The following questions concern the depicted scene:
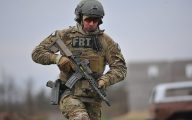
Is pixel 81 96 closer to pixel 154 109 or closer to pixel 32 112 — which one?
pixel 154 109

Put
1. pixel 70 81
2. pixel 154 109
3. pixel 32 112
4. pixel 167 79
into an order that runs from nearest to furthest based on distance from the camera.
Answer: pixel 70 81
pixel 154 109
pixel 32 112
pixel 167 79

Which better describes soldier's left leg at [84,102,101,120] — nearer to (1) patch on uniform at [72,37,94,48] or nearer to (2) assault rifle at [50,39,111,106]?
(2) assault rifle at [50,39,111,106]

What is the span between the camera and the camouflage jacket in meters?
8.41

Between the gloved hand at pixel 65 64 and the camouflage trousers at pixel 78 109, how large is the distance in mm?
295

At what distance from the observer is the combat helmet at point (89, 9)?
828 cm

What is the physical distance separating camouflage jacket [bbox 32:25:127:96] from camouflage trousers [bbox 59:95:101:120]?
0.38ft

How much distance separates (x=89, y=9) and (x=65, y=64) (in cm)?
61

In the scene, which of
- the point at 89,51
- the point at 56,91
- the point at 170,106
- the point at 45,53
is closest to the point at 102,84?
the point at 89,51

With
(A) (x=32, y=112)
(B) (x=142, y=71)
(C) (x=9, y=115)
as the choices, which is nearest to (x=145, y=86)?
(B) (x=142, y=71)

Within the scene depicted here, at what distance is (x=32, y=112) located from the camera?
90.7ft

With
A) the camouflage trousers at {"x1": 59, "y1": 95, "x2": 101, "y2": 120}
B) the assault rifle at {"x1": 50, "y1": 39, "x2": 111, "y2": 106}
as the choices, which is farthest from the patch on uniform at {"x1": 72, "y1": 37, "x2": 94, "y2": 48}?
the camouflage trousers at {"x1": 59, "y1": 95, "x2": 101, "y2": 120}

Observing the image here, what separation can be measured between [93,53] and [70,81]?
0.40m

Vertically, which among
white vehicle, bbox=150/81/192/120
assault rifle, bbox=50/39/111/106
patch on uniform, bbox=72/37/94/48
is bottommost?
white vehicle, bbox=150/81/192/120

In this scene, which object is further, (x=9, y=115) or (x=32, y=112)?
(x=32, y=112)
